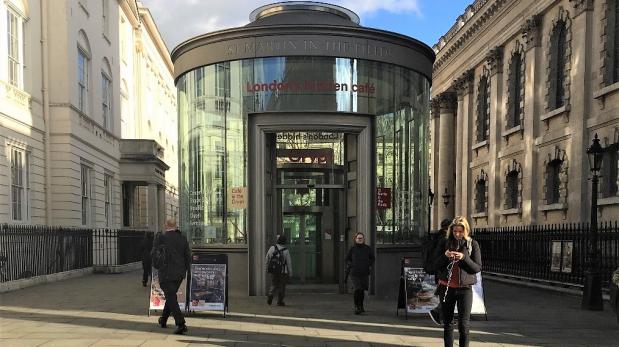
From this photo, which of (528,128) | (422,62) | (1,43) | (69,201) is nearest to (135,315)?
(422,62)

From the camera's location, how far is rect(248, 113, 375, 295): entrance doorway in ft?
40.6

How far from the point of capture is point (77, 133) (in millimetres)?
23781

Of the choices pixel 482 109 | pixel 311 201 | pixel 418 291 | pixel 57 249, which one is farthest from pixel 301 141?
pixel 482 109

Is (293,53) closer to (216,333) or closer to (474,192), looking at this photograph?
(216,333)

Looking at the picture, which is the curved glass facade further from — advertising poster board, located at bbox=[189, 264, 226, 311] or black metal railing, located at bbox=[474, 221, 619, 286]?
black metal railing, located at bbox=[474, 221, 619, 286]

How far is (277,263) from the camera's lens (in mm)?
11250

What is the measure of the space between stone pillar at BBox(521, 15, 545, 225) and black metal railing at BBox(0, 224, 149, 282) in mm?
18857

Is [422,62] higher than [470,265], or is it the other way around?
[422,62]

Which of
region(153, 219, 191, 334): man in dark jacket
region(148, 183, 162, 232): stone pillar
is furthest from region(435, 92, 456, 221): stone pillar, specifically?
region(153, 219, 191, 334): man in dark jacket

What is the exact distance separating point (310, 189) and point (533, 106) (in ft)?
56.4

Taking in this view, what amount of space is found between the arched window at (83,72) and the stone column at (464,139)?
75.9 feet

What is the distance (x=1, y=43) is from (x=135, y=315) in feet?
43.2

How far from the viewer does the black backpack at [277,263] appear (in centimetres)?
1123

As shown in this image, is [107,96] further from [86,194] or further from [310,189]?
[310,189]
